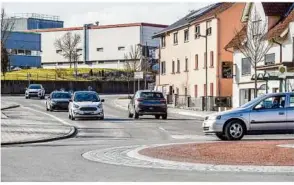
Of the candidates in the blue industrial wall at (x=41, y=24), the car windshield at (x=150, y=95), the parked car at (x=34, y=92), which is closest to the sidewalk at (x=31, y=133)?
the car windshield at (x=150, y=95)

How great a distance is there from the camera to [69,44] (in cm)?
11688

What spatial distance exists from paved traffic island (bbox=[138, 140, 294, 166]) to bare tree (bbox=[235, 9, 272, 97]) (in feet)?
82.8

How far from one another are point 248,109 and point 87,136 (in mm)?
6793

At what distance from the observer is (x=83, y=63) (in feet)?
425

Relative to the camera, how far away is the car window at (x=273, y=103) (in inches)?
911

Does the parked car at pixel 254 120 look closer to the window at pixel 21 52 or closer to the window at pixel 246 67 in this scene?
the window at pixel 246 67

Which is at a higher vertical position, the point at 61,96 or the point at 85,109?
the point at 61,96

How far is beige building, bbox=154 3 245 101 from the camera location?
60.6 meters

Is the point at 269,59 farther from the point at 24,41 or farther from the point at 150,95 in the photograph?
the point at 24,41

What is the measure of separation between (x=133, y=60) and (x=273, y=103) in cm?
8994

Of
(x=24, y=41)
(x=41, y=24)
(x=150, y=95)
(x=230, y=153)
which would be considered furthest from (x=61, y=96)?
(x=41, y=24)

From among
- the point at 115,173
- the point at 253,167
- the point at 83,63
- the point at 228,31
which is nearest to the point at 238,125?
the point at 253,167

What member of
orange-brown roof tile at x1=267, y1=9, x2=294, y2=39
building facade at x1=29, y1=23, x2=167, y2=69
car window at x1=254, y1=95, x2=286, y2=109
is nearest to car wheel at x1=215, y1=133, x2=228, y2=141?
car window at x1=254, y1=95, x2=286, y2=109

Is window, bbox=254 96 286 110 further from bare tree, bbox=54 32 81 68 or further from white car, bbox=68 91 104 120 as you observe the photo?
bare tree, bbox=54 32 81 68
